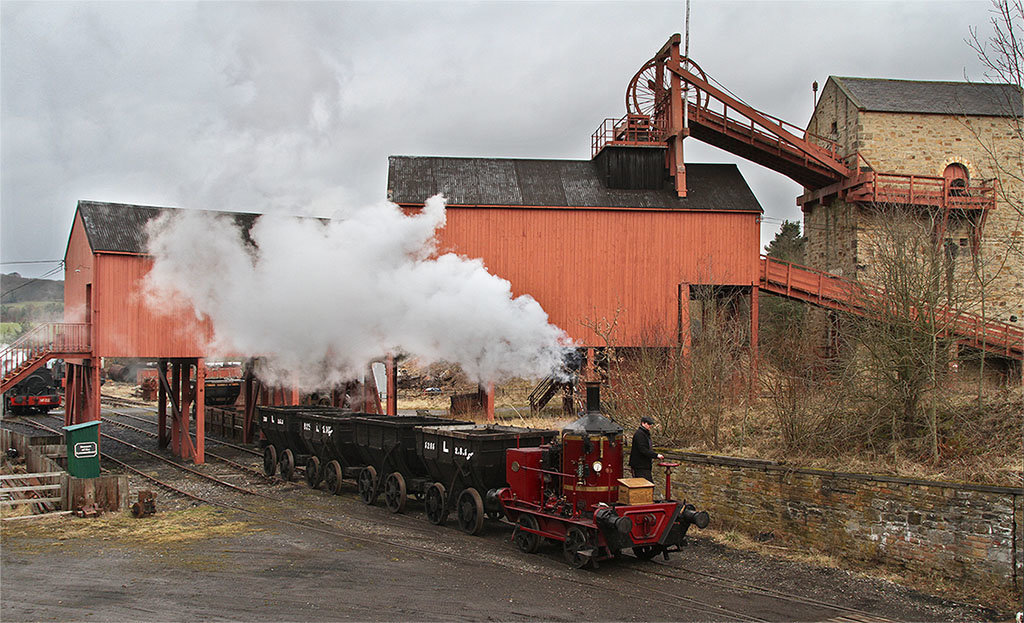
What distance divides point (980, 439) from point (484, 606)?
807 cm

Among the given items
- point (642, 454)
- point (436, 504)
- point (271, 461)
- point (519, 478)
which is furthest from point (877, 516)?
point (271, 461)

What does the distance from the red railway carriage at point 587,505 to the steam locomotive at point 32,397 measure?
3869 centimetres

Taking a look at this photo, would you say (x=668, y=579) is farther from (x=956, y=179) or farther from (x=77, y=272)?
(x=956, y=179)

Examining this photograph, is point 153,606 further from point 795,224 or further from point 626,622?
point 795,224

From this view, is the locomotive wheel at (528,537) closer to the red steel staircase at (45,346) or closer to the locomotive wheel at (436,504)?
the locomotive wheel at (436,504)

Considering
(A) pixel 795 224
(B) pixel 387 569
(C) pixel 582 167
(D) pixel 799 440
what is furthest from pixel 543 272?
(A) pixel 795 224

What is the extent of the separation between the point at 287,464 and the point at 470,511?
7880 millimetres

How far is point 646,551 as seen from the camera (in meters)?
12.0

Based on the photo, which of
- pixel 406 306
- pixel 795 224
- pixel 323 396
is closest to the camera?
pixel 406 306

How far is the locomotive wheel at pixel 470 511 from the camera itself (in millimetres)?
13477

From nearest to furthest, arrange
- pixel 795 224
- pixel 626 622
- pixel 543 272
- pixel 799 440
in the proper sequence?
pixel 626 622
pixel 799 440
pixel 543 272
pixel 795 224

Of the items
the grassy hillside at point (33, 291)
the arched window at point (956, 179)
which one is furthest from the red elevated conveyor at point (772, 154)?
the grassy hillside at point (33, 291)

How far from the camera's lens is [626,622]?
9.09 meters

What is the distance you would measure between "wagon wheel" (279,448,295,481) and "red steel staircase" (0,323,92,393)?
734 centimetres
